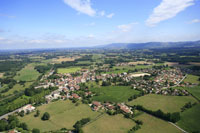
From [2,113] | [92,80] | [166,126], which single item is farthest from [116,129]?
[92,80]

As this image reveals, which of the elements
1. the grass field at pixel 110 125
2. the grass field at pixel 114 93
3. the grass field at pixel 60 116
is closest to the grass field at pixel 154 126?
the grass field at pixel 110 125

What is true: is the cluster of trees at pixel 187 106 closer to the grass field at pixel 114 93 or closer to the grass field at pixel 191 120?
the grass field at pixel 191 120

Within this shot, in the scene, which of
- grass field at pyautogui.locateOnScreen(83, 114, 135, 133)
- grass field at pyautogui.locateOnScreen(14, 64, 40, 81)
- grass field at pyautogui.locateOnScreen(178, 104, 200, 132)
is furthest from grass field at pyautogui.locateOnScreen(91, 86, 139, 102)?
grass field at pyautogui.locateOnScreen(14, 64, 40, 81)

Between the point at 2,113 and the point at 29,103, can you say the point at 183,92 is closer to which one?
the point at 29,103

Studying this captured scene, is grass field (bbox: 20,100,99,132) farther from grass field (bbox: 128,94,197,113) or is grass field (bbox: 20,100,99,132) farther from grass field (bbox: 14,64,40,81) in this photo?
grass field (bbox: 14,64,40,81)

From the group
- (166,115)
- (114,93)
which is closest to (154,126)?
(166,115)

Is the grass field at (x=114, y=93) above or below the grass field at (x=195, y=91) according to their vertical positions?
below

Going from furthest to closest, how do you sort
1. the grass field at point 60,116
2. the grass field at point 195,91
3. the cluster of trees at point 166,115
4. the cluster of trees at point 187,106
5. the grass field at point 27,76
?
the grass field at point 27,76 → the grass field at point 195,91 → the cluster of trees at point 187,106 → the grass field at point 60,116 → the cluster of trees at point 166,115
